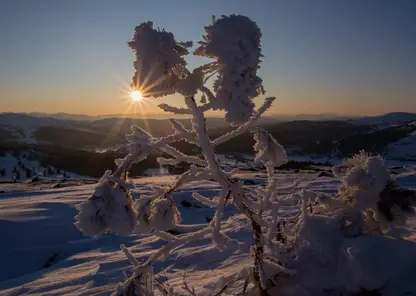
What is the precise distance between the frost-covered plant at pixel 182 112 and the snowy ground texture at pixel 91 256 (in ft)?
2.05

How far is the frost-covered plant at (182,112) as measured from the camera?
6.63 feet

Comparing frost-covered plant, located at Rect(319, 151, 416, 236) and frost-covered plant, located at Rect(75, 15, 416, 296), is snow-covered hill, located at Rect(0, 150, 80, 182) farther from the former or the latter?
frost-covered plant, located at Rect(319, 151, 416, 236)

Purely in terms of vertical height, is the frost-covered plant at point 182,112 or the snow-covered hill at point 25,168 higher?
the frost-covered plant at point 182,112

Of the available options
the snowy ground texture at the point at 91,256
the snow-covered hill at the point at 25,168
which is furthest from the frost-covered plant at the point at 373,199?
the snow-covered hill at the point at 25,168

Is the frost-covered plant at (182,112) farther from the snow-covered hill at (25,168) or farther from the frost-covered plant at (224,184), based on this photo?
the snow-covered hill at (25,168)

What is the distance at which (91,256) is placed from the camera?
6590 millimetres

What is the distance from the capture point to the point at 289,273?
8.95 ft

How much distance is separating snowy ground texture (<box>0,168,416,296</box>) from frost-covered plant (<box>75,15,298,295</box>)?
0.62 metres

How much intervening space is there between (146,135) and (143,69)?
56 cm

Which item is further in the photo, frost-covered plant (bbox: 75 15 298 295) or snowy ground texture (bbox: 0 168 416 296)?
snowy ground texture (bbox: 0 168 416 296)

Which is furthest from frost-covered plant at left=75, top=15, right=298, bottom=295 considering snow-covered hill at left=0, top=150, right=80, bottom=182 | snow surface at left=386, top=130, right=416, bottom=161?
snow surface at left=386, top=130, right=416, bottom=161

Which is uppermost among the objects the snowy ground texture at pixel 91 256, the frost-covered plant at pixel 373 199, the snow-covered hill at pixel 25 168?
the frost-covered plant at pixel 373 199

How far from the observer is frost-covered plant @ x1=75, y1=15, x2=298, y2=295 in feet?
6.63

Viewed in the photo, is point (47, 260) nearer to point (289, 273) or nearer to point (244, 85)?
point (289, 273)
